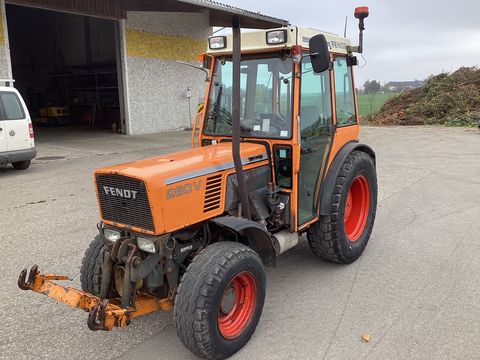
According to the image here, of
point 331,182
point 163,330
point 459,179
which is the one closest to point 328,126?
point 331,182

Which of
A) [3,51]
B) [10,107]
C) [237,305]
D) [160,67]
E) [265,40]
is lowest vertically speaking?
[237,305]

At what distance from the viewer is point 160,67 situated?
17.6 meters

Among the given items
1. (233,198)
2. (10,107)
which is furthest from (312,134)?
(10,107)

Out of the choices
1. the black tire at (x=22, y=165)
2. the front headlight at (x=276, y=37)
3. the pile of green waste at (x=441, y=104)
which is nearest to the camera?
the front headlight at (x=276, y=37)

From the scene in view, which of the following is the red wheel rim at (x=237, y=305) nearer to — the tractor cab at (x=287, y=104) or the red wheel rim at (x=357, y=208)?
the tractor cab at (x=287, y=104)

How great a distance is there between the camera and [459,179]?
880 cm

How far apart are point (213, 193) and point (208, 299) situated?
808mm

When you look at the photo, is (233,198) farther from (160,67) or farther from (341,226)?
(160,67)

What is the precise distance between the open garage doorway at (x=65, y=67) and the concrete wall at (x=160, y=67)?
2836 millimetres

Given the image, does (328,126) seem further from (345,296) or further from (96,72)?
(96,72)

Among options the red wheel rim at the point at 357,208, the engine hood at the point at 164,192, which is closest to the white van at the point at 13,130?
the engine hood at the point at 164,192

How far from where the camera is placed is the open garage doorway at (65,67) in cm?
2152

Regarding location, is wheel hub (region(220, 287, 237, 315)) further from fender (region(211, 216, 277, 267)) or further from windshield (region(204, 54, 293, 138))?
windshield (region(204, 54, 293, 138))

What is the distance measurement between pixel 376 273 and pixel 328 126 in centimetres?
149
